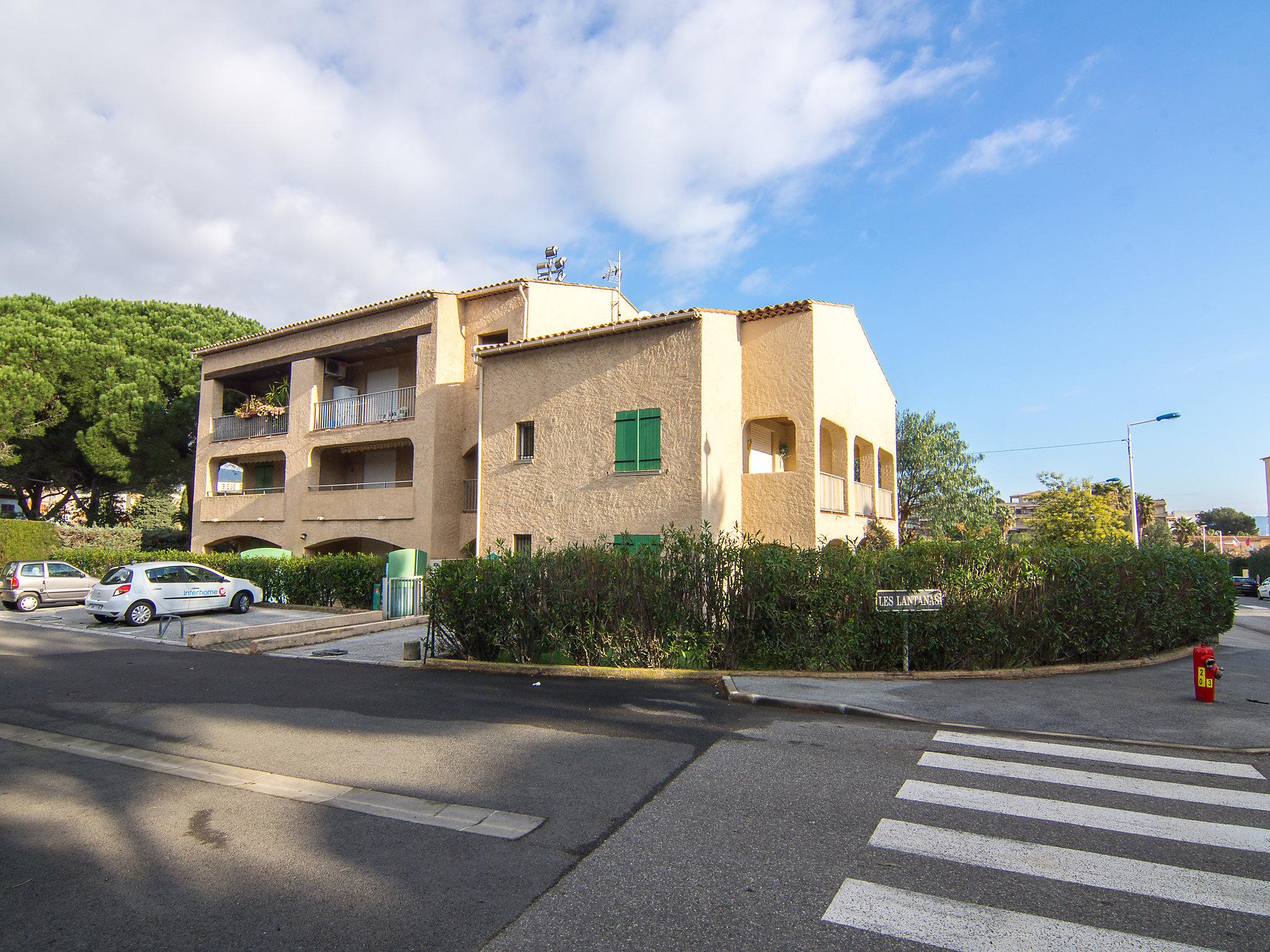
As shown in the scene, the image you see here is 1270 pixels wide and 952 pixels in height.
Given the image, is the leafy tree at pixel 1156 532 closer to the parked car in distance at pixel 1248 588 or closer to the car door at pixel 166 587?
the parked car in distance at pixel 1248 588

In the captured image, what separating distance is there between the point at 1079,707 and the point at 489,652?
8152mm

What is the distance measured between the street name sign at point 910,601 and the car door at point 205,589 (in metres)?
17.6

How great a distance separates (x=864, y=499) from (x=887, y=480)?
4.25 m

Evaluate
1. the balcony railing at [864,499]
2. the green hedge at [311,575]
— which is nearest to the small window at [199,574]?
the green hedge at [311,575]

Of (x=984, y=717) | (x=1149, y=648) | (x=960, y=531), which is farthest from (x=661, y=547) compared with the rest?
(x=960, y=531)

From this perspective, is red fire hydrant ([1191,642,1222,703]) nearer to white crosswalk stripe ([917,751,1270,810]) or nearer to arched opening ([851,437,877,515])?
white crosswalk stripe ([917,751,1270,810])

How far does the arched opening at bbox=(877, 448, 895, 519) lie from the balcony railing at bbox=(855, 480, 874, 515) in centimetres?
174

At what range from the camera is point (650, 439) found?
16.7m

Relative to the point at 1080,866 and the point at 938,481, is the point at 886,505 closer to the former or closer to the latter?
the point at 938,481

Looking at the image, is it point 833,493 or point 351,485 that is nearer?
point 833,493

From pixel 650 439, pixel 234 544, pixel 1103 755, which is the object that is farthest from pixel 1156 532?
pixel 234 544

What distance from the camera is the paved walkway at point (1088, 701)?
6.92 m

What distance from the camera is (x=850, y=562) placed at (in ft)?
33.2

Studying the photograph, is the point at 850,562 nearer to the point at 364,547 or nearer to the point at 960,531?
the point at 364,547
